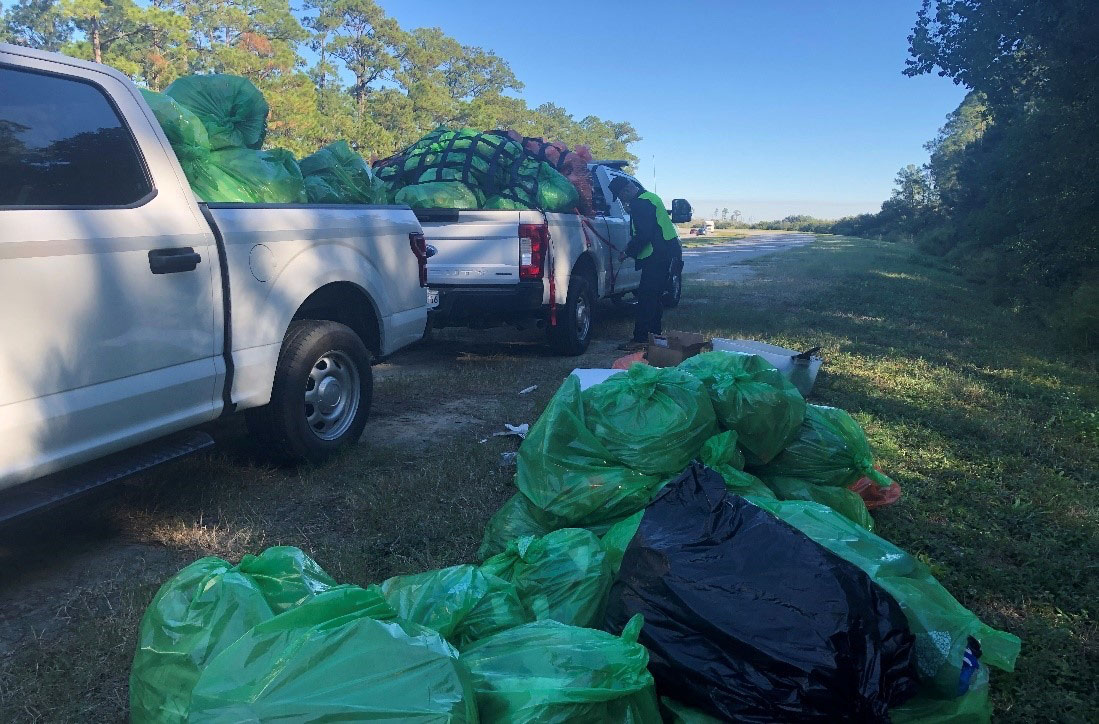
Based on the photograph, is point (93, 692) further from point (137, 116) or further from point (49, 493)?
point (137, 116)

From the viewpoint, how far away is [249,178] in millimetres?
4078

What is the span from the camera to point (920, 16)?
17.4 meters

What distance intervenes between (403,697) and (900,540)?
2864 millimetres

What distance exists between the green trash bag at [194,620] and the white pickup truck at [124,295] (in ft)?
3.83

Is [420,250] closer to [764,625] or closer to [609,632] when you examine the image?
[609,632]

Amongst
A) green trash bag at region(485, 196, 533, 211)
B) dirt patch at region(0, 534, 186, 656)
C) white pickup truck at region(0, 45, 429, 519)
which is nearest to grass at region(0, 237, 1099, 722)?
dirt patch at region(0, 534, 186, 656)

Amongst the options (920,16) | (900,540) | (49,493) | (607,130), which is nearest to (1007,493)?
(900,540)

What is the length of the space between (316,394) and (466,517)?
1180 mm

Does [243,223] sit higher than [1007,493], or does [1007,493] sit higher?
[243,223]

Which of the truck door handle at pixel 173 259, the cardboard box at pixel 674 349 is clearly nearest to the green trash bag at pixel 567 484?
the truck door handle at pixel 173 259

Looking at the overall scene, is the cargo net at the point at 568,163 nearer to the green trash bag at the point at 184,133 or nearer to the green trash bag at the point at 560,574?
the green trash bag at the point at 184,133

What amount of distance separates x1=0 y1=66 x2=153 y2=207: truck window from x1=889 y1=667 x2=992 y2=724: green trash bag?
320 cm

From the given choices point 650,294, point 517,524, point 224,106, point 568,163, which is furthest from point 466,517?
point 568,163

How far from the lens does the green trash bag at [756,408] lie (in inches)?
132
